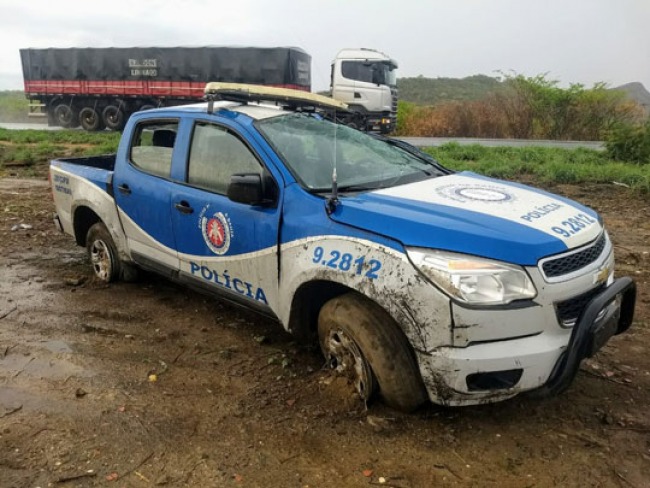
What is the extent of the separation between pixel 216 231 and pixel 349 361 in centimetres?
126

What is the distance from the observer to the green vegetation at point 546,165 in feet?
32.6

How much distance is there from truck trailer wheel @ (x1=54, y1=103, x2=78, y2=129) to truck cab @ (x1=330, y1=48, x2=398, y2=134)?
43.9ft

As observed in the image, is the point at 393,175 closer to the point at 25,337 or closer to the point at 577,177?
Answer: the point at 25,337

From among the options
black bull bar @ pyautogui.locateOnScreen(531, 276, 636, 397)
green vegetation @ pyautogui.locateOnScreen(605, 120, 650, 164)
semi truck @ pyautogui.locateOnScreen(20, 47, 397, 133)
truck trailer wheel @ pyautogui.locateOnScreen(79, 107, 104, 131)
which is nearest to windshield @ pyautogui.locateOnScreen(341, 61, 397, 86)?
semi truck @ pyautogui.locateOnScreen(20, 47, 397, 133)

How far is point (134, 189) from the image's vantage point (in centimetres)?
455

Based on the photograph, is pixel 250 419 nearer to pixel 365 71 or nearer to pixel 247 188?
pixel 247 188

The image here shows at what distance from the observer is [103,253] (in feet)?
17.3

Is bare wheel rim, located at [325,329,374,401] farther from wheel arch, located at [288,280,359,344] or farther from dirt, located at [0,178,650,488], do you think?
wheel arch, located at [288,280,359,344]

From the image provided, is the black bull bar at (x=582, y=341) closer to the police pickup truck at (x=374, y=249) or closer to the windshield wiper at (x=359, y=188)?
the police pickup truck at (x=374, y=249)

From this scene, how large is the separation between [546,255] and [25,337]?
11.8ft

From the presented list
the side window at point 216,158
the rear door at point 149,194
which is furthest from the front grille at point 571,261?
the rear door at point 149,194

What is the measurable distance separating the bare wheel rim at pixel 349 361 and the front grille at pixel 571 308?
3.16 feet

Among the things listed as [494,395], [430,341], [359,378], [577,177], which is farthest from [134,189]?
[577,177]

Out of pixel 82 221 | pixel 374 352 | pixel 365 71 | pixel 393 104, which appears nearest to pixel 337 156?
pixel 374 352
